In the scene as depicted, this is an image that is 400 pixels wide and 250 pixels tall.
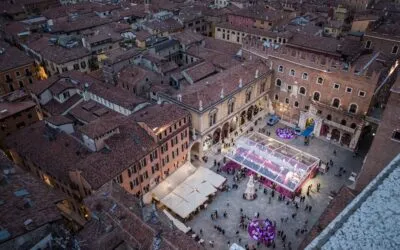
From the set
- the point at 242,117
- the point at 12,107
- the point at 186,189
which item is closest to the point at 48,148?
the point at 12,107

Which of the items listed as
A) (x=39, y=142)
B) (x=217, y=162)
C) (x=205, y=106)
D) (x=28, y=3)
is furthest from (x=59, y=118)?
(x=28, y=3)

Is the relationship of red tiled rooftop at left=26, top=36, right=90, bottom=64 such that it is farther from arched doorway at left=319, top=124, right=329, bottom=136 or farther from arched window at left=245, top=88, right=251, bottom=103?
arched doorway at left=319, top=124, right=329, bottom=136

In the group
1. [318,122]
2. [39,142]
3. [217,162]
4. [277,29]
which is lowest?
[217,162]

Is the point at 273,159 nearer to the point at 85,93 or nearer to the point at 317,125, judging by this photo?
the point at 317,125

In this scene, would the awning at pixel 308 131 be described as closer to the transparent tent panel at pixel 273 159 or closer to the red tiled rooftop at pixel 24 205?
the transparent tent panel at pixel 273 159

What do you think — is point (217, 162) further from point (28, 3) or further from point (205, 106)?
point (28, 3)

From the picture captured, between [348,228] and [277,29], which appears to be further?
[277,29]

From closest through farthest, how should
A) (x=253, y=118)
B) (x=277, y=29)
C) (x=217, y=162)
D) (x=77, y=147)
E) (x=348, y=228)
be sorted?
(x=348, y=228) → (x=77, y=147) → (x=217, y=162) → (x=253, y=118) → (x=277, y=29)

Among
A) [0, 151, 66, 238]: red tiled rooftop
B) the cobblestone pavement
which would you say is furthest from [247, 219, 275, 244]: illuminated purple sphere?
[0, 151, 66, 238]: red tiled rooftop

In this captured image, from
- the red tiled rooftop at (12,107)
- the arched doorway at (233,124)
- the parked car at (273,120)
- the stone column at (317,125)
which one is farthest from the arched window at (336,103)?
the red tiled rooftop at (12,107)
